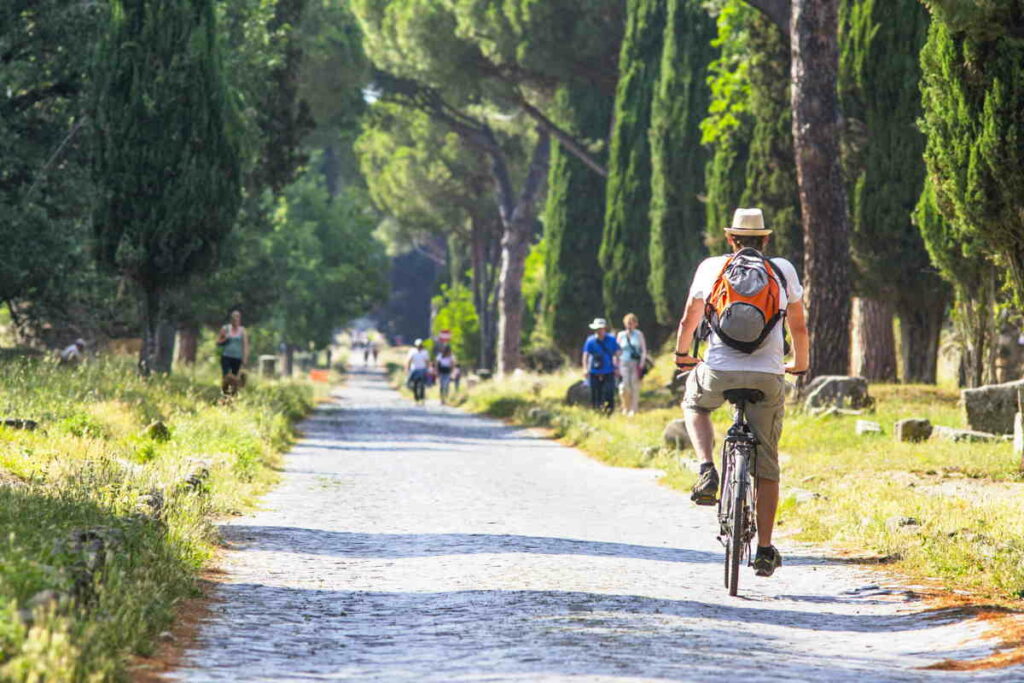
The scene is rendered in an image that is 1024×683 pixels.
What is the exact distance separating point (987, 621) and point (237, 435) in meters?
11.8

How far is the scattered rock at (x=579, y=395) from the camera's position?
32091mm

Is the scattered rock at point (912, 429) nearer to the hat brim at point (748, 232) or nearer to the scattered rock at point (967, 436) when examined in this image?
the scattered rock at point (967, 436)

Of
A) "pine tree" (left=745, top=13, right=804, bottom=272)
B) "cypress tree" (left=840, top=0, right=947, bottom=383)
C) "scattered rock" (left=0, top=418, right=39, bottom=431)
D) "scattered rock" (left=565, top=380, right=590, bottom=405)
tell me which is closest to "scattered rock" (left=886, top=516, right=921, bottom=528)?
"scattered rock" (left=0, top=418, right=39, bottom=431)

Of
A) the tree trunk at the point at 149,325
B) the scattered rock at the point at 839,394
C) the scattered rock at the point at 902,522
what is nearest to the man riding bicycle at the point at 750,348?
the scattered rock at the point at 902,522

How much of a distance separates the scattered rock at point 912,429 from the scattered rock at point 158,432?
8015 millimetres

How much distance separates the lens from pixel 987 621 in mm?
8180

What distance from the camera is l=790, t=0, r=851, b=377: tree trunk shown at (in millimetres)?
23297

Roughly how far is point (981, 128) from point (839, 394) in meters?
7.74

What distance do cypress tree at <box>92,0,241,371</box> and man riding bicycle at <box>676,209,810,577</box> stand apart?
59.4 ft

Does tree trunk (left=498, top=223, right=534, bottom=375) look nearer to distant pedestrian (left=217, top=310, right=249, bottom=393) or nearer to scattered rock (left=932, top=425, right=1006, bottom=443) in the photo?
distant pedestrian (left=217, top=310, right=249, bottom=393)

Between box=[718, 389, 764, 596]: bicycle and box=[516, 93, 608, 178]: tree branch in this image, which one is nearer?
box=[718, 389, 764, 596]: bicycle

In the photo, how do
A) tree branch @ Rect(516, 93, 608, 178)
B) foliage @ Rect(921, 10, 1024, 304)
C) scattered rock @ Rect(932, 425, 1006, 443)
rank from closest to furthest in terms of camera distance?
foliage @ Rect(921, 10, 1024, 304), scattered rock @ Rect(932, 425, 1006, 443), tree branch @ Rect(516, 93, 608, 178)

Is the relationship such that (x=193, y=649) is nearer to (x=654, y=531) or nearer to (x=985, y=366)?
(x=654, y=531)

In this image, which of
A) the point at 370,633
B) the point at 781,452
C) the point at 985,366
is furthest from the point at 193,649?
the point at 985,366
